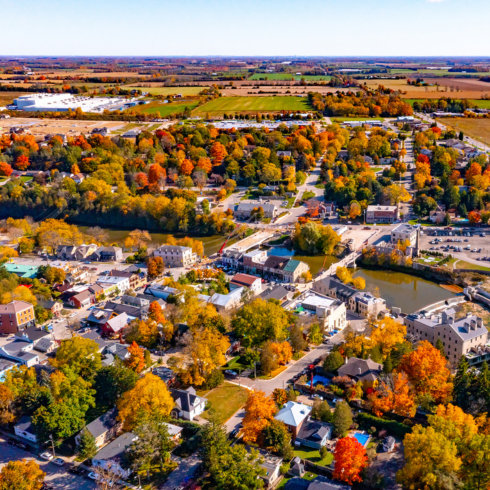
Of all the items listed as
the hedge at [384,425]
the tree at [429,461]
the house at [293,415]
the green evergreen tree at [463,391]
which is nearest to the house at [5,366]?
the house at [293,415]

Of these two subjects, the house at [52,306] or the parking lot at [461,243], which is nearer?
the house at [52,306]

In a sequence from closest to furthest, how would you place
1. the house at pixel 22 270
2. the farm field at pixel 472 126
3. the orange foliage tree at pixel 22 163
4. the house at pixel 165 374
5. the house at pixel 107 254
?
1. the house at pixel 165 374
2. the house at pixel 22 270
3. the house at pixel 107 254
4. the orange foliage tree at pixel 22 163
5. the farm field at pixel 472 126

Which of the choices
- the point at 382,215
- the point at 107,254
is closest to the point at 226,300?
the point at 107,254

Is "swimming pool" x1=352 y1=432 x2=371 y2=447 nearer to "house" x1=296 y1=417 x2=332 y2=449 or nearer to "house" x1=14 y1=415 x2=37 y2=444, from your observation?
"house" x1=296 y1=417 x2=332 y2=449

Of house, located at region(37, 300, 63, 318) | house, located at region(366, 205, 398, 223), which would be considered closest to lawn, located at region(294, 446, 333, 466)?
house, located at region(37, 300, 63, 318)

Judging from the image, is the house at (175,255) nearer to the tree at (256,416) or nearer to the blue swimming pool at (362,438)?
the tree at (256,416)

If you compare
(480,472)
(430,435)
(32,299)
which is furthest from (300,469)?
(32,299)
